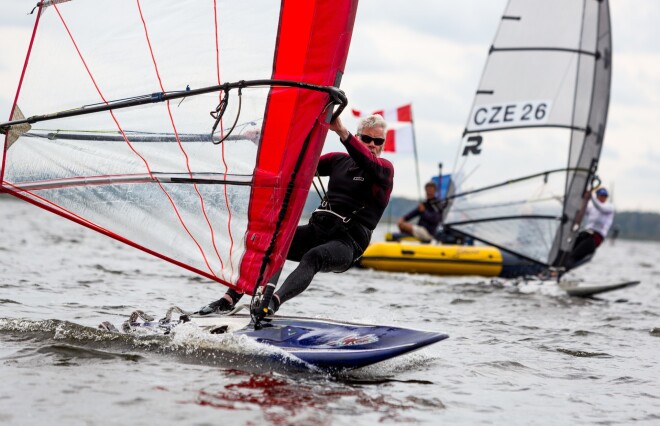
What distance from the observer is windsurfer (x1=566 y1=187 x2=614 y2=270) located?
14672 mm

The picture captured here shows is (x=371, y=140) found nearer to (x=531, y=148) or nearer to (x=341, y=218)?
(x=341, y=218)

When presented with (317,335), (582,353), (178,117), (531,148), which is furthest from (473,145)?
(178,117)

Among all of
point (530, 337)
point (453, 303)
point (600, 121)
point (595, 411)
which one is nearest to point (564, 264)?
point (600, 121)

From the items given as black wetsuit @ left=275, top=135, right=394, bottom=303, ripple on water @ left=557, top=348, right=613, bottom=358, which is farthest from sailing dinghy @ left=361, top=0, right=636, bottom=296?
black wetsuit @ left=275, top=135, right=394, bottom=303

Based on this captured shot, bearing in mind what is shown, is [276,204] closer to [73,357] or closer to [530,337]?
[73,357]

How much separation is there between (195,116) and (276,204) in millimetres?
699

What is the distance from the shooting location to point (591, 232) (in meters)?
14.8

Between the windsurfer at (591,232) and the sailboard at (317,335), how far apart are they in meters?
9.42

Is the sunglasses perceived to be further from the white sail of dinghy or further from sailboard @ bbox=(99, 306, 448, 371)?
the white sail of dinghy

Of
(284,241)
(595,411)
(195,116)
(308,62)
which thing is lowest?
(595,411)

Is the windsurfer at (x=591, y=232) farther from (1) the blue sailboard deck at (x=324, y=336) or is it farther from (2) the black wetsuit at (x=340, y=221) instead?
(1) the blue sailboard deck at (x=324, y=336)

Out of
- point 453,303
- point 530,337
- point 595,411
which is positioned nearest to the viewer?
point 595,411

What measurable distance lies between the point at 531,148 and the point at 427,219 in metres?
2.29

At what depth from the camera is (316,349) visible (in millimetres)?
5492
